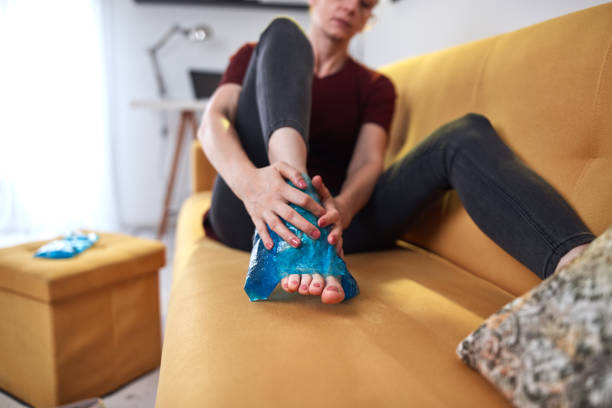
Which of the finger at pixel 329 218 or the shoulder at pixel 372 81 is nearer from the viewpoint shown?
the finger at pixel 329 218

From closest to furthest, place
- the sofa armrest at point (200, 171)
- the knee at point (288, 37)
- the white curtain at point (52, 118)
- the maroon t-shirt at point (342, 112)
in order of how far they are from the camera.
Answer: the knee at point (288, 37)
the maroon t-shirt at point (342, 112)
the sofa armrest at point (200, 171)
the white curtain at point (52, 118)

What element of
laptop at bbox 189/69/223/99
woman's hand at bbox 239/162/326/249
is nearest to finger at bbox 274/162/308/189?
woman's hand at bbox 239/162/326/249

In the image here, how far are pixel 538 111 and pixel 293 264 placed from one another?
53cm

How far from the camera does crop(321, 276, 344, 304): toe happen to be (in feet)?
1.82

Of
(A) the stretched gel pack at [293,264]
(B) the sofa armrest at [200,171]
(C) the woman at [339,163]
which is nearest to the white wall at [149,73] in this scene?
(B) the sofa armrest at [200,171]

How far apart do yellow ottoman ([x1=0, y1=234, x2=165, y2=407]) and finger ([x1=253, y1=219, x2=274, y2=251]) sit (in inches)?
19.6

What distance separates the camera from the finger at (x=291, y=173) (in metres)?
0.64

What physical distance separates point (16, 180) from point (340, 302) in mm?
2796

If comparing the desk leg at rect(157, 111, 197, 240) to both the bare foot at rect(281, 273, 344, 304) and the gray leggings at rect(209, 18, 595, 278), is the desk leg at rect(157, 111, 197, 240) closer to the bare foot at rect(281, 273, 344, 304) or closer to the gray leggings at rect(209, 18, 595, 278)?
the gray leggings at rect(209, 18, 595, 278)

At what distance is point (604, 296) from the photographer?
0.35m

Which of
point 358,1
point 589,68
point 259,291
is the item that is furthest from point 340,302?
point 358,1

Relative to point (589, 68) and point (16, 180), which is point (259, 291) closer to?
point (589, 68)

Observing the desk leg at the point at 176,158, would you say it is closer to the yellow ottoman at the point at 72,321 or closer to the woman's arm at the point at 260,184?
the yellow ottoman at the point at 72,321

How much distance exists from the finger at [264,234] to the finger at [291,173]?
0.28ft
